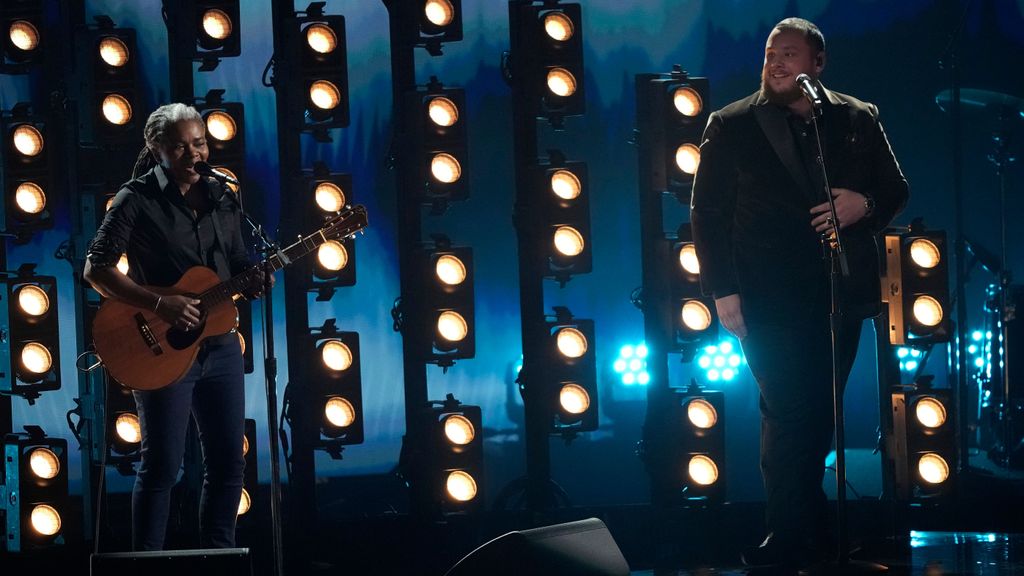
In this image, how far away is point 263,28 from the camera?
584 cm

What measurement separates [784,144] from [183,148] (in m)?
1.85

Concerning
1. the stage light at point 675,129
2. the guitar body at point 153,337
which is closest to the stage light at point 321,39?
the stage light at point 675,129

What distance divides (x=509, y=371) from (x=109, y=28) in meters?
2.49

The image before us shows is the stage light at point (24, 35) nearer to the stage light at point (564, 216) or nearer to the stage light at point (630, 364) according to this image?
the stage light at point (564, 216)

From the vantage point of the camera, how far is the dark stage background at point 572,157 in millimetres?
5762

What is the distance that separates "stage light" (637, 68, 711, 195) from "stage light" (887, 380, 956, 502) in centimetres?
123

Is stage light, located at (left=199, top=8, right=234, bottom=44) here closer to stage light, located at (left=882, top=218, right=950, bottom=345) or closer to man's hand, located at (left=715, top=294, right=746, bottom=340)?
man's hand, located at (left=715, top=294, right=746, bottom=340)

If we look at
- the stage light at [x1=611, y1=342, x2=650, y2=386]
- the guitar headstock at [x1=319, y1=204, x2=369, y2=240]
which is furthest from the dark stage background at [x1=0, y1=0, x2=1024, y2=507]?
the guitar headstock at [x1=319, y1=204, x2=369, y2=240]

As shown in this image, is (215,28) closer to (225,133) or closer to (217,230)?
(225,133)

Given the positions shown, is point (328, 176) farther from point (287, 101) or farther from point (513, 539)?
point (513, 539)

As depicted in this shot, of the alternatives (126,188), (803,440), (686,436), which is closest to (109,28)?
(126,188)

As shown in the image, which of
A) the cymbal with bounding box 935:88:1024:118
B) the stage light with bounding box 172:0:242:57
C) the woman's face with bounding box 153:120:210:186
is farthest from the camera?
the cymbal with bounding box 935:88:1024:118

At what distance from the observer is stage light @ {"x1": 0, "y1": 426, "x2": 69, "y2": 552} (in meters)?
4.80

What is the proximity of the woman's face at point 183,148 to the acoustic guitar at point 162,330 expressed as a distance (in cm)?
31
